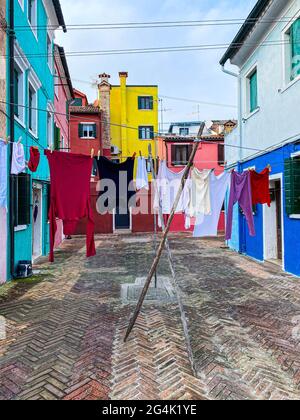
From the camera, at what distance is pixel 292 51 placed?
791cm

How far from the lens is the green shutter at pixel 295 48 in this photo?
7555mm

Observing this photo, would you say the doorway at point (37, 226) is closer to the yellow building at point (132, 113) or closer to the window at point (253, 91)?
the window at point (253, 91)

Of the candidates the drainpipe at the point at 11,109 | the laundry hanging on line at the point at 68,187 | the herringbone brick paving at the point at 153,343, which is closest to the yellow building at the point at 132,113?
the drainpipe at the point at 11,109

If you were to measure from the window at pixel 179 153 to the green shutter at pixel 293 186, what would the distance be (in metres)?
15.4

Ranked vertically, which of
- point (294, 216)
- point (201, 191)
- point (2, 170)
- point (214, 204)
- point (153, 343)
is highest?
point (2, 170)

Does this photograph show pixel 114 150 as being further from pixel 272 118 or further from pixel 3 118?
pixel 3 118

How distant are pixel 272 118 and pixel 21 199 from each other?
733 centimetres

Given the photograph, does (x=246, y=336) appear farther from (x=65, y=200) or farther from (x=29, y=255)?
(x=29, y=255)

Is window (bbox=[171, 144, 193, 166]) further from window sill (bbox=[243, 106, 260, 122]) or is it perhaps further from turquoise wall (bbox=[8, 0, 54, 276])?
window sill (bbox=[243, 106, 260, 122])

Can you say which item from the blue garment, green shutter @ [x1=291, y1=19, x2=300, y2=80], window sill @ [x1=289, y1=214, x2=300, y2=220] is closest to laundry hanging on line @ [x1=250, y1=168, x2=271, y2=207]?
window sill @ [x1=289, y1=214, x2=300, y2=220]

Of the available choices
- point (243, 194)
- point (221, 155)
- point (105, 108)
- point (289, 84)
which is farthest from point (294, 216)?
point (105, 108)

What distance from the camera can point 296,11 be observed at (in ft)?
24.6

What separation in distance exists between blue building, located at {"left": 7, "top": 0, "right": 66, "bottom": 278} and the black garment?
66.8 inches

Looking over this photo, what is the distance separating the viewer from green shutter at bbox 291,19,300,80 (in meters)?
7.56
